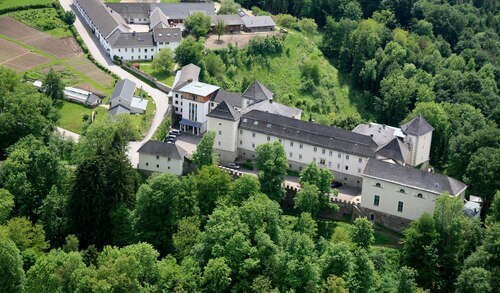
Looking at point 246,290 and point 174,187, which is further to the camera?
point 174,187

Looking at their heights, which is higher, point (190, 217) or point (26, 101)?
point (26, 101)

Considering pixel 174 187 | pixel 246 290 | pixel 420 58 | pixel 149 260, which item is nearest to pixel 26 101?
pixel 174 187

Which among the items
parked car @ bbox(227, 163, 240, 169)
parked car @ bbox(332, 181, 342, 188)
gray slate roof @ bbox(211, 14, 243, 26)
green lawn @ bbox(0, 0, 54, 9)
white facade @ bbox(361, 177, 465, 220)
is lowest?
parked car @ bbox(332, 181, 342, 188)

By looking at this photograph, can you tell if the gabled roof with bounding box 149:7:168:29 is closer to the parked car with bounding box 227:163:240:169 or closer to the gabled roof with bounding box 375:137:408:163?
the parked car with bounding box 227:163:240:169

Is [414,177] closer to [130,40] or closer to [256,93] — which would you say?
[256,93]

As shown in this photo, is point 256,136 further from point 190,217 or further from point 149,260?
point 149,260

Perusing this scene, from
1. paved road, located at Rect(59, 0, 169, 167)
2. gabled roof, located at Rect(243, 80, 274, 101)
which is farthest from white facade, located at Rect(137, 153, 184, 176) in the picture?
gabled roof, located at Rect(243, 80, 274, 101)
